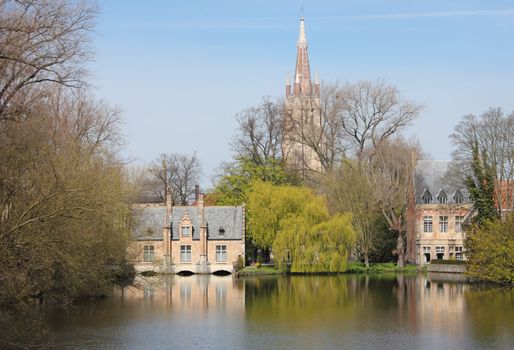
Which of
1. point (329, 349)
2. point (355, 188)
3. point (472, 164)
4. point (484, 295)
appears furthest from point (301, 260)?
point (329, 349)

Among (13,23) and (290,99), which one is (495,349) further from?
(290,99)

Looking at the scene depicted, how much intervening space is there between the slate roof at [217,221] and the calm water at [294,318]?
11.3m

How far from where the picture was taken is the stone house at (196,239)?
49.4 metres

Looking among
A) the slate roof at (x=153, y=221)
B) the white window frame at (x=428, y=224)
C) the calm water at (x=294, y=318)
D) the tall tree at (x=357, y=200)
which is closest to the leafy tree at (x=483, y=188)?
the tall tree at (x=357, y=200)

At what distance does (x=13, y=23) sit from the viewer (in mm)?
17812

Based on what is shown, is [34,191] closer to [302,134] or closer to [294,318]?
[294,318]

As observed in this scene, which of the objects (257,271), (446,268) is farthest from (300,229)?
(446,268)

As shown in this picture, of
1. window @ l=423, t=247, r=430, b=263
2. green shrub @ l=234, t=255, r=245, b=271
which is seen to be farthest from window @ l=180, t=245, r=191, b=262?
window @ l=423, t=247, r=430, b=263

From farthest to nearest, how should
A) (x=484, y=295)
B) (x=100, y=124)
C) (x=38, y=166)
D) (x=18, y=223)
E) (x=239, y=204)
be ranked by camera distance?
(x=239, y=204) < (x=100, y=124) < (x=484, y=295) < (x=38, y=166) < (x=18, y=223)

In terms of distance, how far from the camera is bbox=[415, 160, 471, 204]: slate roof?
177ft

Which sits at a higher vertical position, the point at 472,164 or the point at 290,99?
the point at 290,99

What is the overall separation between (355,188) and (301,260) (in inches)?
233

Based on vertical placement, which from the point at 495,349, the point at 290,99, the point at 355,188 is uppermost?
the point at 290,99

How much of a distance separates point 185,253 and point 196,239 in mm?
1135
